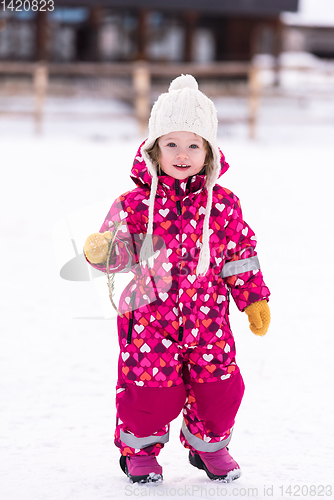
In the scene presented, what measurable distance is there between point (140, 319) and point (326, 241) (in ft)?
12.8

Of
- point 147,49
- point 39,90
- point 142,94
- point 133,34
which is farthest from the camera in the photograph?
point 133,34

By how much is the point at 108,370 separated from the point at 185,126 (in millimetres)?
1419

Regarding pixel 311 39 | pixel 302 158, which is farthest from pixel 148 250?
pixel 311 39

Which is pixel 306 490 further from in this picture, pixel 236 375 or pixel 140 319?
pixel 140 319

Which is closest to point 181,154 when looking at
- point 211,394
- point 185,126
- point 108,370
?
point 185,126

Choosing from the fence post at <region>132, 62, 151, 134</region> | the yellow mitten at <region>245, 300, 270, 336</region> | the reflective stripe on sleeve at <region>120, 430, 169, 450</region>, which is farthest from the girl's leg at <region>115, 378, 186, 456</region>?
the fence post at <region>132, 62, 151, 134</region>

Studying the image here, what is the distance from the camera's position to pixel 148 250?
6.25 ft

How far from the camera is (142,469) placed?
196 cm

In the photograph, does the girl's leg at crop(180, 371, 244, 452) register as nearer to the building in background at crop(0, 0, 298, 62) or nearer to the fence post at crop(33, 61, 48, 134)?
the fence post at crop(33, 61, 48, 134)

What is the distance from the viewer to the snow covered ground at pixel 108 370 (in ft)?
6.69

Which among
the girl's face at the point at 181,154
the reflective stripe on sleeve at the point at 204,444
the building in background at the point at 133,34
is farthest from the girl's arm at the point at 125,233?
the building in background at the point at 133,34

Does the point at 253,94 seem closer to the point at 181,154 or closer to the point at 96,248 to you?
the point at 181,154

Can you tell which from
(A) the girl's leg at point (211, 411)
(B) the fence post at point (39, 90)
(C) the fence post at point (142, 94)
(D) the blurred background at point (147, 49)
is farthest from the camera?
(D) the blurred background at point (147, 49)

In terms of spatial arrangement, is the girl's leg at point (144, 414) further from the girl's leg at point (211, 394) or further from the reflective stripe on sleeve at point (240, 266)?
the reflective stripe on sleeve at point (240, 266)
